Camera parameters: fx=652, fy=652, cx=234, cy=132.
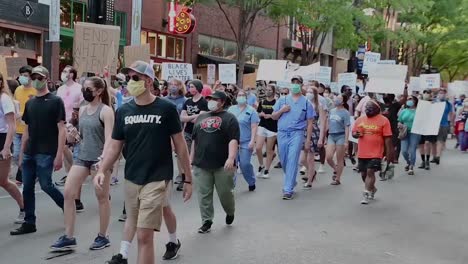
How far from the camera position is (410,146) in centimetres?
1395

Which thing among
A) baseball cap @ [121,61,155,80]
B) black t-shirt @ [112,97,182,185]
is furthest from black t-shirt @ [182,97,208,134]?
black t-shirt @ [112,97,182,185]

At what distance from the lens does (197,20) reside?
3172 cm

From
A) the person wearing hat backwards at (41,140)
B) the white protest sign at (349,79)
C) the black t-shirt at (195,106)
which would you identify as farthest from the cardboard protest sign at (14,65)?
the white protest sign at (349,79)

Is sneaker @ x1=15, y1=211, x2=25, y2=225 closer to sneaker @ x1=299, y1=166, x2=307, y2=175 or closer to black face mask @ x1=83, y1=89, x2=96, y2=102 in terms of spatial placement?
black face mask @ x1=83, y1=89, x2=96, y2=102

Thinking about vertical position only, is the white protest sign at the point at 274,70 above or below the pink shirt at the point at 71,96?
above

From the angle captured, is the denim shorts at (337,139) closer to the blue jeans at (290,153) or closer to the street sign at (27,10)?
the blue jeans at (290,153)

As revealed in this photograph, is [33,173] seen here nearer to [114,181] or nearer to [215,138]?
[215,138]

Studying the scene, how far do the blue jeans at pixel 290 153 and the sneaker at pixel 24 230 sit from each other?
13.5 ft

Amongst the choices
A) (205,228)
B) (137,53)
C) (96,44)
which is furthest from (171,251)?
(137,53)

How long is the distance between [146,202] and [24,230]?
259 cm

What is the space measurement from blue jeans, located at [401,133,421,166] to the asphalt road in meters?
2.58

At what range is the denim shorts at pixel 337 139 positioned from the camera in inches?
470

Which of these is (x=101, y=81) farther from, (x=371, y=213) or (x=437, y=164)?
(x=437, y=164)

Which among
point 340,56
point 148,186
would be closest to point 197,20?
point 340,56
